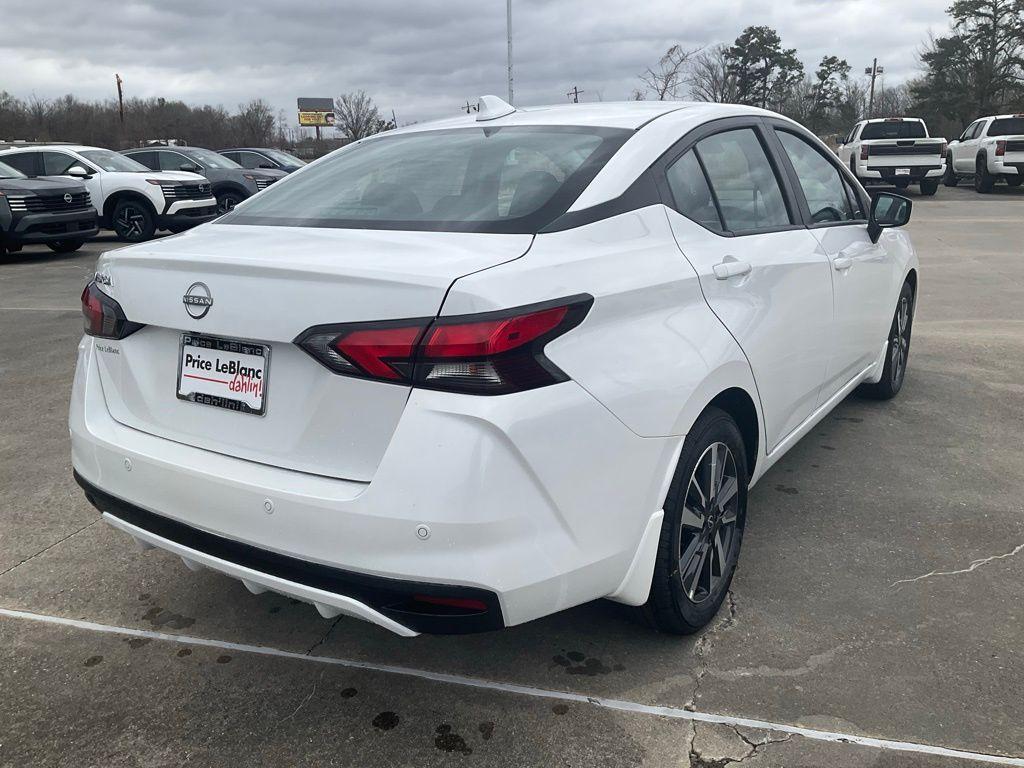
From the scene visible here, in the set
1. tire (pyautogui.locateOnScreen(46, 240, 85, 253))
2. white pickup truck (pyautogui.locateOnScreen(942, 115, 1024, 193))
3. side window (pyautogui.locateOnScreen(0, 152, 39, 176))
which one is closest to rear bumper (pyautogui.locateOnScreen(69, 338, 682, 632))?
tire (pyautogui.locateOnScreen(46, 240, 85, 253))

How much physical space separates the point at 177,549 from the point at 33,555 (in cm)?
138

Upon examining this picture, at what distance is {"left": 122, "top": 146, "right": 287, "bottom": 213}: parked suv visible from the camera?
17188 mm

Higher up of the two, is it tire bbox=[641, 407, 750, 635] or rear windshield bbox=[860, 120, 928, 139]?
rear windshield bbox=[860, 120, 928, 139]

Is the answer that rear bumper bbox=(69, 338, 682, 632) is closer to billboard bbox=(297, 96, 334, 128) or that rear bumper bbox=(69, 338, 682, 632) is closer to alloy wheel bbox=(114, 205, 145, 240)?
alloy wheel bbox=(114, 205, 145, 240)

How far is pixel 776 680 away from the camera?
2494 millimetres

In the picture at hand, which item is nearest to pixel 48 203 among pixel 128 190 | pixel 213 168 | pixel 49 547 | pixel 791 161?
pixel 128 190

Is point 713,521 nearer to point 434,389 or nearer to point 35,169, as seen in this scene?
point 434,389

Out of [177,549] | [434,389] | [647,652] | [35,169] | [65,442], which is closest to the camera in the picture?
[434,389]

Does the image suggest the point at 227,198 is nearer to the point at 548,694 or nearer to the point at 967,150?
the point at 548,694

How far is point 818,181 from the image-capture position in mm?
3861

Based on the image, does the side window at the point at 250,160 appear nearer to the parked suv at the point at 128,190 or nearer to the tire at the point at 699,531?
the parked suv at the point at 128,190

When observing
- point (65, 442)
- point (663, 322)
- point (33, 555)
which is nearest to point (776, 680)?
point (663, 322)

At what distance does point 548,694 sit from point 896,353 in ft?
11.4

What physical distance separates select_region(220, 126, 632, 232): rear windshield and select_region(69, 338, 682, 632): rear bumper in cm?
60
